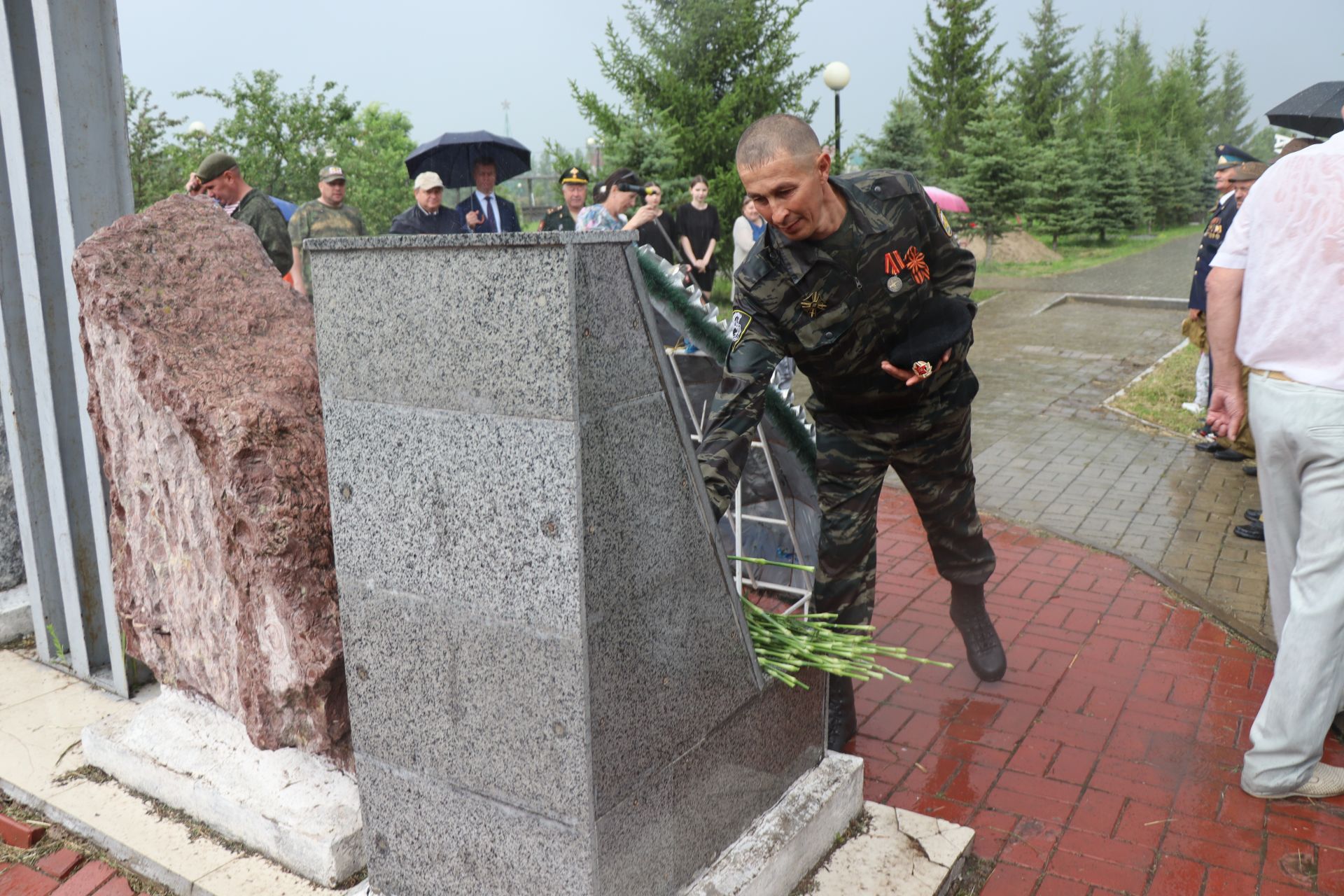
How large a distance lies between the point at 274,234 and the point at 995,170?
20573mm

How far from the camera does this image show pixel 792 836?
2516 millimetres

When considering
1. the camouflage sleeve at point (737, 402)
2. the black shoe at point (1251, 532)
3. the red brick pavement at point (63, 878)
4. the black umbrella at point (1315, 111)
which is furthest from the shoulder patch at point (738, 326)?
the black shoe at point (1251, 532)

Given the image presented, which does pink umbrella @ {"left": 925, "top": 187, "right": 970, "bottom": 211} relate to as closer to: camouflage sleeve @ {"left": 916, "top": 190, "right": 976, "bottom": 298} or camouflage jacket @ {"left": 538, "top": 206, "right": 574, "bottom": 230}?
camouflage jacket @ {"left": 538, "top": 206, "right": 574, "bottom": 230}

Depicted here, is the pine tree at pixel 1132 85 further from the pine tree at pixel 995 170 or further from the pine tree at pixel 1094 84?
the pine tree at pixel 995 170

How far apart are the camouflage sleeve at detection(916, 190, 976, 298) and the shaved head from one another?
555 millimetres

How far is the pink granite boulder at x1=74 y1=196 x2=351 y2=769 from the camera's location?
2533 millimetres

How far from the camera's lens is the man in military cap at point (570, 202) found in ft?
29.2

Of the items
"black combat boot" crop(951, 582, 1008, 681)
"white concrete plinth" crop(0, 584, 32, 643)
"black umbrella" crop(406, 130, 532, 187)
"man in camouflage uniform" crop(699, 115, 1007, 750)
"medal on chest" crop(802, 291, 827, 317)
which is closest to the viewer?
"man in camouflage uniform" crop(699, 115, 1007, 750)

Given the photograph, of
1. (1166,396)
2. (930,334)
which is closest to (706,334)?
(930,334)

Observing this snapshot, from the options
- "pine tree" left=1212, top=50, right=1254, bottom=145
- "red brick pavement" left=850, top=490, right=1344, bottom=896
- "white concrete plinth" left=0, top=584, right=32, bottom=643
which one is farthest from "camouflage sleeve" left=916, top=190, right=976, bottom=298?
"pine tree" left=1212, top=50, right=1254, bottom=145

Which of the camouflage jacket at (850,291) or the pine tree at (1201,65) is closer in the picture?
the camouflage jacket at (850,291)

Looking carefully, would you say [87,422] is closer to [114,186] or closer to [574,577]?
[114,186]

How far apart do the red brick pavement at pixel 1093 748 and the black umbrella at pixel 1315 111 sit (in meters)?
2.09

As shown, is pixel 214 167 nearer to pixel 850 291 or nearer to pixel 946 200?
pixel 850 291
